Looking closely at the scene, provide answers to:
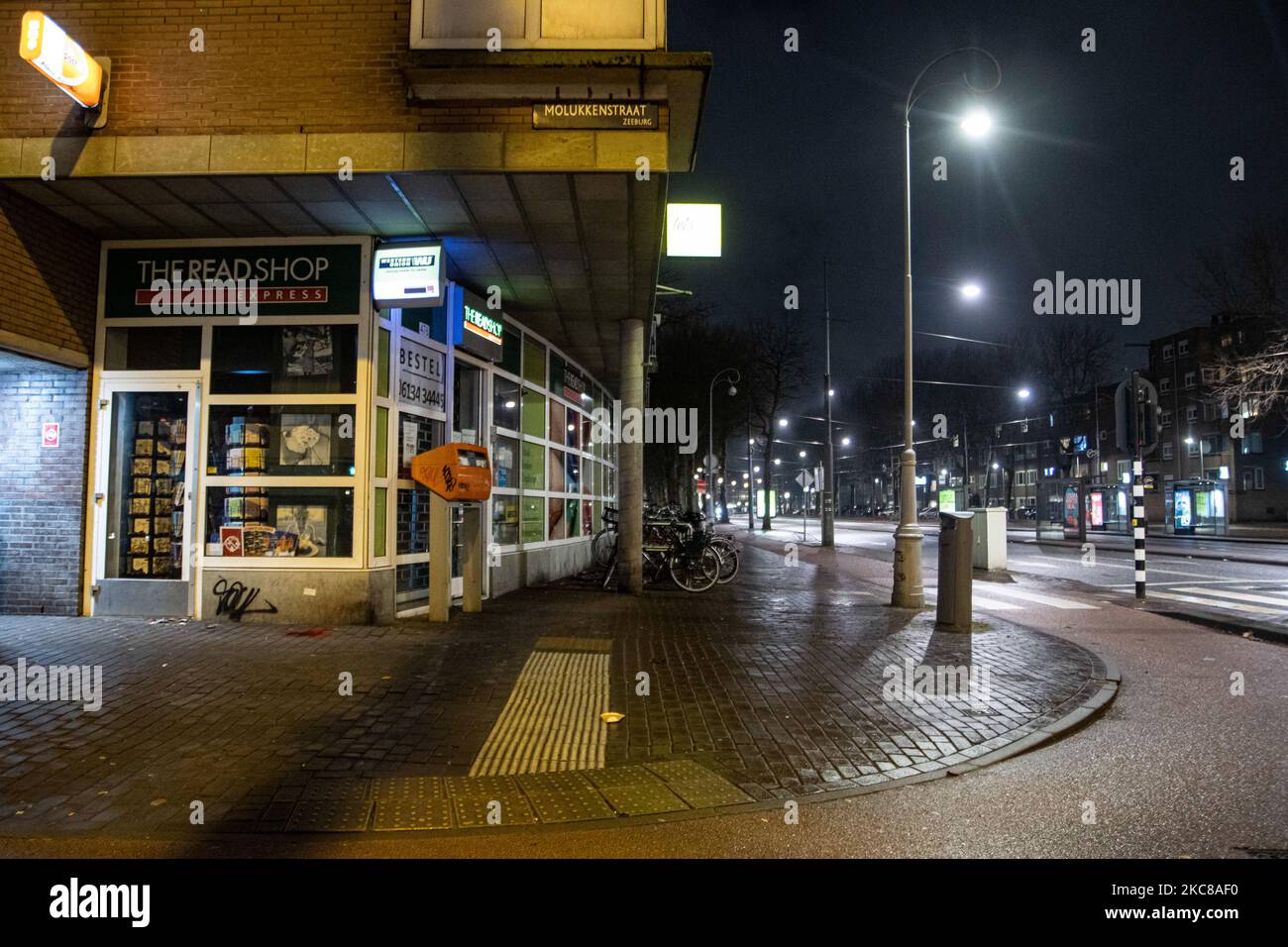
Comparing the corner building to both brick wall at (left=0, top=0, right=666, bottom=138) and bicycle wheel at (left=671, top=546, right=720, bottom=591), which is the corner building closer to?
brick wall at (left=0, top=0, right=666, bottom=138)

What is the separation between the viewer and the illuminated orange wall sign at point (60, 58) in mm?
7062

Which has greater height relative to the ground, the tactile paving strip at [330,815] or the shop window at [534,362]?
the shop window at [534,362]

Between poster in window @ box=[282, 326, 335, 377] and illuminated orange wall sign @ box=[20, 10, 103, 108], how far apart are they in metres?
2.87

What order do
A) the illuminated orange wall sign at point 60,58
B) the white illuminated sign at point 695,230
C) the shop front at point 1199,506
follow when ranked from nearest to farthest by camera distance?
the illuminated orange wall sign at point 60,58, the white illuminated sign at point 695,230, the shop front at point 1199,506

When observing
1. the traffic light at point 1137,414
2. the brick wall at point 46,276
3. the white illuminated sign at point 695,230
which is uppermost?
the white illuminated sign at point 695,230

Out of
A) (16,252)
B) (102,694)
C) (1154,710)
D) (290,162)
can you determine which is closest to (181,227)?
(16,252)

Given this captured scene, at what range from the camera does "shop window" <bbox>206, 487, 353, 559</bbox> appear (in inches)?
346

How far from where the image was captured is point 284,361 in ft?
29.6

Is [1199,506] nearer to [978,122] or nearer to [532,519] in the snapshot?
[978,122]

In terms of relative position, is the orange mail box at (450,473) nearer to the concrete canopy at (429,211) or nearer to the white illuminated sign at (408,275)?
the white illuminated sign at (408,275)

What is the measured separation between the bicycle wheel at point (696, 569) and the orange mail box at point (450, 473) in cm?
473

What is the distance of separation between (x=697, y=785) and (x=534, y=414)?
10.5 meters

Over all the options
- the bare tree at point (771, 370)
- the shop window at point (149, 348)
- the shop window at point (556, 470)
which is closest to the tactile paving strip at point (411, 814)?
the shop window at point (149, 348)

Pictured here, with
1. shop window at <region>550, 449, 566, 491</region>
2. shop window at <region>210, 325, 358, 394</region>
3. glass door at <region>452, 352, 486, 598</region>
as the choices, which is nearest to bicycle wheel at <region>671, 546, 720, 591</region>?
shop window at <region>550, 449, 566, 491</region>
